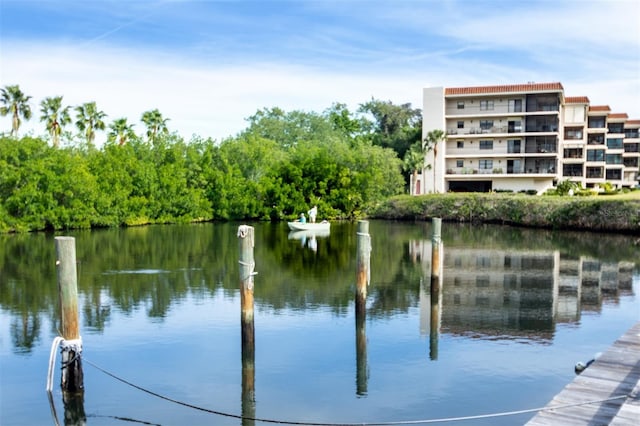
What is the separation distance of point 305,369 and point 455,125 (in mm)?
68735

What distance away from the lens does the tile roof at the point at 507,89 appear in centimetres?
7475

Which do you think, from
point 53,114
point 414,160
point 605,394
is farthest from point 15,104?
A: point 605,394

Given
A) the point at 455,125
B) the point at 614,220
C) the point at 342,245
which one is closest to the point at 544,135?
the point at 455,125

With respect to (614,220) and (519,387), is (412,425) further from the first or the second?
(614,220)

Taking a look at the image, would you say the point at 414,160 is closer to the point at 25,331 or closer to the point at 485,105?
the point at 485,105

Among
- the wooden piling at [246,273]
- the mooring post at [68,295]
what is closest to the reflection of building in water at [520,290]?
the wooden piling at [246,273]

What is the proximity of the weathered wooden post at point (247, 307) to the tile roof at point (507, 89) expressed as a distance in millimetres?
68152

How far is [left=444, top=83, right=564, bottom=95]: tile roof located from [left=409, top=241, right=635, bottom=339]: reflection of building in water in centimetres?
4446

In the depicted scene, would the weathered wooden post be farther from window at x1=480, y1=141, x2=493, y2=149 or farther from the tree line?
window at x1=480, y1=141, x2=493, y2=149

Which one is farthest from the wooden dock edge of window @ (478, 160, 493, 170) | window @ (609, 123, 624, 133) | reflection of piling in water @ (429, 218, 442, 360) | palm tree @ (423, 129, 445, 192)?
window @ (609, 123, 624, 133)

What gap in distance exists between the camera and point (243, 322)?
13.4m

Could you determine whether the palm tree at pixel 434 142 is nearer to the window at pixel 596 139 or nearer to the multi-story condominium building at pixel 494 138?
the multi-story condominium building at pixel 494 138

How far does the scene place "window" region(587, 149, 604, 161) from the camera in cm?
9068

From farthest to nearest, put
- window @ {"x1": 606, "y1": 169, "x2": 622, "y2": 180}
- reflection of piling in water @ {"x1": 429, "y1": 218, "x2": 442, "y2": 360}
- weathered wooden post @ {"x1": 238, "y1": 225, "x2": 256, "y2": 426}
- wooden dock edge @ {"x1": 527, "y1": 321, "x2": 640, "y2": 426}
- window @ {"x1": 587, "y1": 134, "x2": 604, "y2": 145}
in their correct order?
window @ {"x1": 606, "y1": 169, "x2": 622, "y2": 180} < window @ {"x1": 587, "y1": 134, "x2": 604, "y2": 145} < reflection of piling in water @ {"x1": 429, "y1": 218, "x2": 442, "y2": 360} < weathered wooden post @ {"x1": 238, "y1": 225, "x2": 256, "y2": 426} < wooden dock edge @ {"x1": 527, "y1": 321, "x2": 640, "y2": 426}
